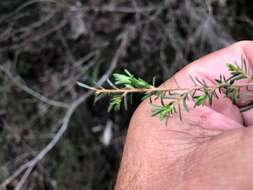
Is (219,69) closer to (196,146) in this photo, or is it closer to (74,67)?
(196,146)

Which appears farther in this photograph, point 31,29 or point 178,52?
point 31,29

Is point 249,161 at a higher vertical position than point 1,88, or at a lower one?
higher

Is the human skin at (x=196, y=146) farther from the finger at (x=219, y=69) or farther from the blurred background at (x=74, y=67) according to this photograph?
the blurred background at (x=74, y=67)

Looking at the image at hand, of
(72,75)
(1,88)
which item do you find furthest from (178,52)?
(1,88)

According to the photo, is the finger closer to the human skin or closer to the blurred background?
the human skin

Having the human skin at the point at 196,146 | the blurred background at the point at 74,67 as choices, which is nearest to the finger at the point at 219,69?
the human skin at the point at 196,146

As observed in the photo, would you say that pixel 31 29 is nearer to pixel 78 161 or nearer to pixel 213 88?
pixel 78 161

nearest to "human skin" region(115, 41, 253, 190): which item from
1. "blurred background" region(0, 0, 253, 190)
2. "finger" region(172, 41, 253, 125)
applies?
"finger" region(172, 41, 253, 125)
